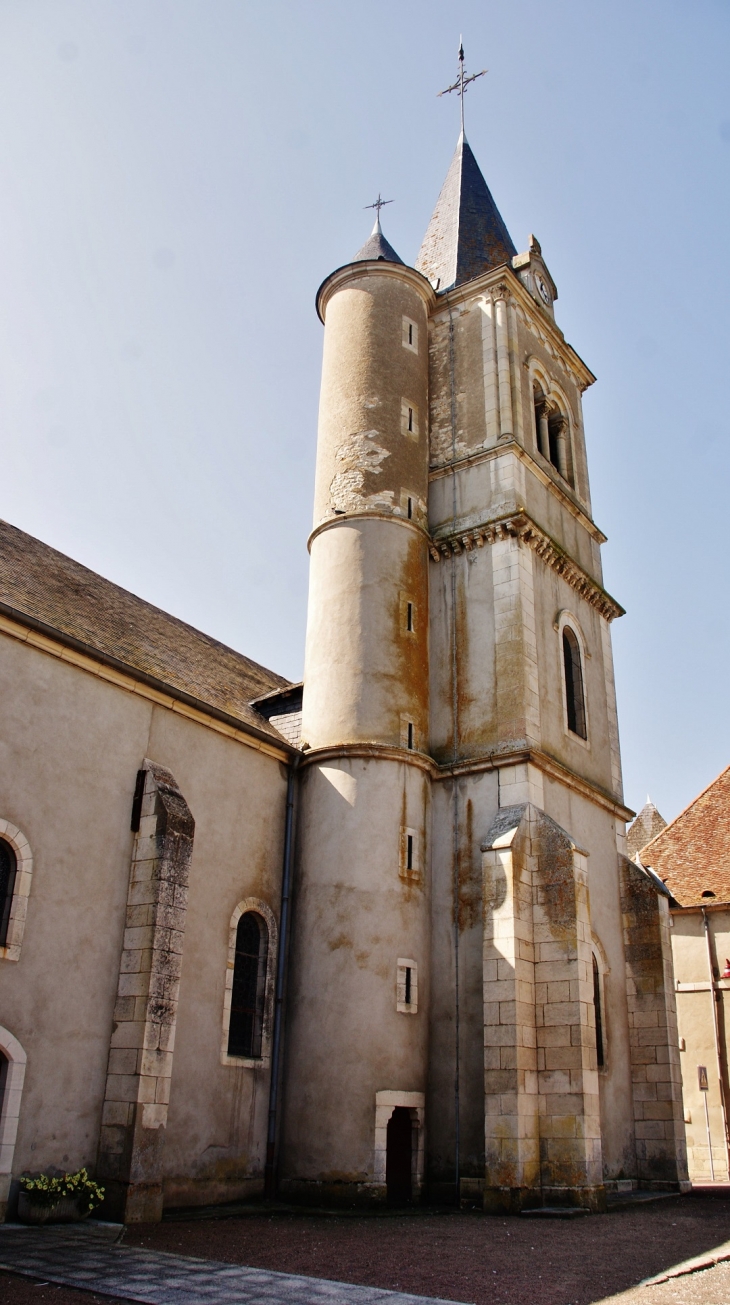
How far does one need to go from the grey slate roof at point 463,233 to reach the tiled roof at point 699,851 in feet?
52.4

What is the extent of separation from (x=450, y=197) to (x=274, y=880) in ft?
65.6

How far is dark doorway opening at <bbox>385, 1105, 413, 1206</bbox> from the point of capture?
1560cm

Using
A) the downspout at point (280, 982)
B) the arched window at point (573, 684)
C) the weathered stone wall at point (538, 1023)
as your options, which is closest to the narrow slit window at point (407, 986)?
the weathered stone wall at point (538, 1023)

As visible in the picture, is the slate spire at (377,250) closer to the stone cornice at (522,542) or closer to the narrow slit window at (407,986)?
the stone cornice at (522,542)

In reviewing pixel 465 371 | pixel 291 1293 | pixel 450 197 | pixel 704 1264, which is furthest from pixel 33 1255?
pixel 450 197

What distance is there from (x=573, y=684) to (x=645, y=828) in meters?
21.7

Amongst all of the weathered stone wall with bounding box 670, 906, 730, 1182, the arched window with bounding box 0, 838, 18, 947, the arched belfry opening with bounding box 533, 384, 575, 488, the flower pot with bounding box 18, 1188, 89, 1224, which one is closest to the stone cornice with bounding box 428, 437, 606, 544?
the arched belfry opening with bounding box 533, 384, 575, 488

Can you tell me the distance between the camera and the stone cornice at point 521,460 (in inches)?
807

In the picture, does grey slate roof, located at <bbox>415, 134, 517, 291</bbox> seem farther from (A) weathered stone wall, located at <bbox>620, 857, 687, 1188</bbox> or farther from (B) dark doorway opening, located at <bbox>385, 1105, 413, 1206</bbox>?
(B) dark doorway opening, located at <bbox>385, 1105, 413, 1206</bbox>

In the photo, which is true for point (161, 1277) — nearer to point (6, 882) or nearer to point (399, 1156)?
point (6, 882)

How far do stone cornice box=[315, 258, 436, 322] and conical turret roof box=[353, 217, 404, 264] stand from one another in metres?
0.19

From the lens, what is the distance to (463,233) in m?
25.4

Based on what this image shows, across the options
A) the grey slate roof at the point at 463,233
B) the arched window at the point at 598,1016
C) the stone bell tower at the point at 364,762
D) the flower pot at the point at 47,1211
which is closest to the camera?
the flower pot at the point at 47,1211

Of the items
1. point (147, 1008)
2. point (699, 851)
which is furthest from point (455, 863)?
point (699, 851)
